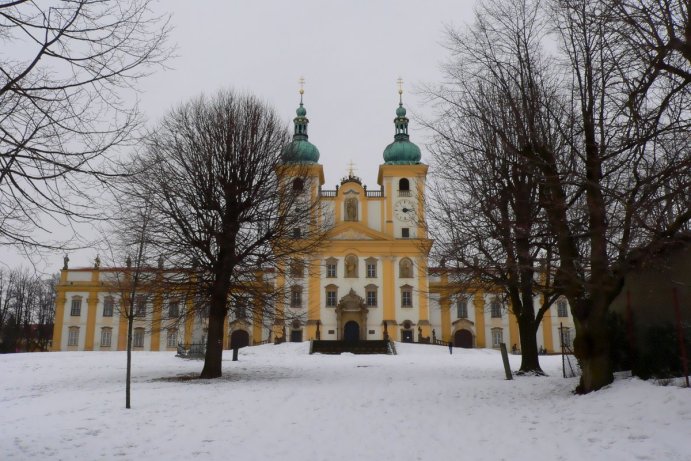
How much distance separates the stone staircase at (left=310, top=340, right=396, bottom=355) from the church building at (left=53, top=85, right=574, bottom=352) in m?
5.10

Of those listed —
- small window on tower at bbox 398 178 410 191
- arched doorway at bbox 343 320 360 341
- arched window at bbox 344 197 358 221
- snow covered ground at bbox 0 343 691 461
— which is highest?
small window on tower at bbox 398 178 410 191

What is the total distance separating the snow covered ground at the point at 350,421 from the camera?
714cm

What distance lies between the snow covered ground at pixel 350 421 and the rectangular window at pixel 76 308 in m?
43.6

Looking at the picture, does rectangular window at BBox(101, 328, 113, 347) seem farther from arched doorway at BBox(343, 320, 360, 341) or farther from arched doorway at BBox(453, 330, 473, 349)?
arched doorway at BBox(453, 330, 473, 349)

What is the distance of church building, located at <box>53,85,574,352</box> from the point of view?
49.0 meters

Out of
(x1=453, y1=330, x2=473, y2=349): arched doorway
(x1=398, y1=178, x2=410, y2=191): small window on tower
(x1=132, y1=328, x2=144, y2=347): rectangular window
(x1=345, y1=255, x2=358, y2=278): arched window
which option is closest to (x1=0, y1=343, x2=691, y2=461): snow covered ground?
(x1=345, y1=255, x2=358, y2=278): arched window

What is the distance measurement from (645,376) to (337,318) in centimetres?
3947

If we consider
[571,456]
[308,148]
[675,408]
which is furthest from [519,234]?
[308,148]

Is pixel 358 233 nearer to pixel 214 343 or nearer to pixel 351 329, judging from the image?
pixel 351 329

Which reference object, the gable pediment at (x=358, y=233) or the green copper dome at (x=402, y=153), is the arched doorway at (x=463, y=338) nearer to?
the gable pediment at (x=358, y=233)

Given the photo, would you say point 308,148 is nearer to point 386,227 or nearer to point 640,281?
point 386,227

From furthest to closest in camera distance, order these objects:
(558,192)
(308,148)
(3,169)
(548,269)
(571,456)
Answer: (308,148)
(558,192)
(548,269)
(571,456)
(3,169)

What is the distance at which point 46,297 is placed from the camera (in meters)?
65.8

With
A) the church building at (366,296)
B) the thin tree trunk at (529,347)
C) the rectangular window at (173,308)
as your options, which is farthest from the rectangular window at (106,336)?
the thin tree trunk at (529,347)
